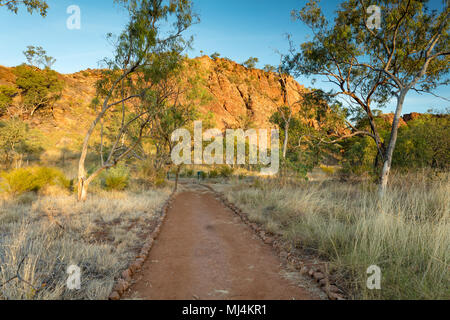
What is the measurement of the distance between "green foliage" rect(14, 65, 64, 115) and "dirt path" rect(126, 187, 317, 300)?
45124mm

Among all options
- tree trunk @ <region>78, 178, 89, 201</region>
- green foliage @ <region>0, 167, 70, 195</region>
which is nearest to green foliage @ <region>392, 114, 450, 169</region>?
tree trunk @ <region>78, 178, 89, 201</region>

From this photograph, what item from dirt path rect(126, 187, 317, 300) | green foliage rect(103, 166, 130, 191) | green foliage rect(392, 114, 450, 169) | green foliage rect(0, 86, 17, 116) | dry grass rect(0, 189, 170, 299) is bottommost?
dirt path rect(126, 187, 317, 300)

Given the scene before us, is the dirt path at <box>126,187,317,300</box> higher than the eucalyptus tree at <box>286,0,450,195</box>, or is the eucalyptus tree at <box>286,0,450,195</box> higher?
the eucalyptus tree at <box>286,0,450,195</box>

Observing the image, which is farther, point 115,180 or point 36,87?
point 36,87

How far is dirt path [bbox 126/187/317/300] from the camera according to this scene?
10.8 feet

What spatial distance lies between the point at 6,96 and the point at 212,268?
47829 mm

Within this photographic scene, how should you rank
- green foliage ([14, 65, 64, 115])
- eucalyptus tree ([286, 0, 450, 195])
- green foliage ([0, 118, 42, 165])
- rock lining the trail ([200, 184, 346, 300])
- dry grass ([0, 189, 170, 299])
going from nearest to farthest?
dry grass ([0, 189, 170, 299])
rock lining the trail ([200, 184, 346, 300])
eucalyptus tree ([286, 0, 450, 195])
green foliage ([0, 118, 42, 165])
green foliage ([14, 65, 64, 115])

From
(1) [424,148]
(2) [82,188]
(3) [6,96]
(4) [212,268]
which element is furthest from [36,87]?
(1) [424,148]

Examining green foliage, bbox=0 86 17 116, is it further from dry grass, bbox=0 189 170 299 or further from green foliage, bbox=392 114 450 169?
green foliage, bbox=392 114 450 169

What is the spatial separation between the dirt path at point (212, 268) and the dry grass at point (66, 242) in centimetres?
60

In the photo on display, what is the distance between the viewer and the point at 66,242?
15.1ft

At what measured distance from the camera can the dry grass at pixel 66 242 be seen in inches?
120

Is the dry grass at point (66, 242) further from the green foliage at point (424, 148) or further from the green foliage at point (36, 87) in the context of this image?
the green foliage at point (36, 87)

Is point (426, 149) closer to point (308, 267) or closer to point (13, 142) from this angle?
point (308, 267)
